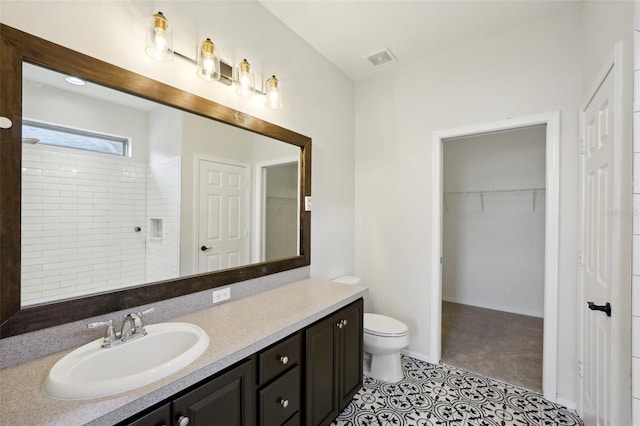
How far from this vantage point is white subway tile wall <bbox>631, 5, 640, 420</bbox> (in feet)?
3.14

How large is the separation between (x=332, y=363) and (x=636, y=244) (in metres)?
1.49

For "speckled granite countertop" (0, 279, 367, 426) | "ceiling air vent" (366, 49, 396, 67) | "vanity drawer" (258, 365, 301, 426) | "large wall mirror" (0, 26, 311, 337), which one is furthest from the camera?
"ceiling air vent" (366, 49, 396, 67)

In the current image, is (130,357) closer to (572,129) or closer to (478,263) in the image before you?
(572,129)

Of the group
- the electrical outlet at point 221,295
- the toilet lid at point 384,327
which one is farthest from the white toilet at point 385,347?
the electrical outlet at point 221,295

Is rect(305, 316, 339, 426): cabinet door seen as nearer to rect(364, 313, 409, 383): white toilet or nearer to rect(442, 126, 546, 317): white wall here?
rect(364, 313, 409, 383): white toilet

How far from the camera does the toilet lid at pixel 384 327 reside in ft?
7.21

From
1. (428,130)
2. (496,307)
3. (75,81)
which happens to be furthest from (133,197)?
(496,307)

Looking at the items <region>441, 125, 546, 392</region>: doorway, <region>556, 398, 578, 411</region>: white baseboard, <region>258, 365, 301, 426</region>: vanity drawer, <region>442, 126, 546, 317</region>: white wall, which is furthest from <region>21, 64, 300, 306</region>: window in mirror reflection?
<region>442, 126, 546, 317</region>: white wall

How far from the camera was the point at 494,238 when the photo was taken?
3.91 metres

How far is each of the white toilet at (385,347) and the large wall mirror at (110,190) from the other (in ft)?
3.41

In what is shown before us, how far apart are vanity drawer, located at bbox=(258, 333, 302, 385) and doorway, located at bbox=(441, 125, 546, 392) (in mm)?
2243

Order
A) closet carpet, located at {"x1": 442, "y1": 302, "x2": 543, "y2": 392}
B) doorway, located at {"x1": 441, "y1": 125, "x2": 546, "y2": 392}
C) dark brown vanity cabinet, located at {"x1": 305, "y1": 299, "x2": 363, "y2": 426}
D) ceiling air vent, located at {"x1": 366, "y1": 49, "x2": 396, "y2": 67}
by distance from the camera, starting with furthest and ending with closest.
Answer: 1. doorway, located at {"x1": 441, "y1": 125, "x2": 546, "y2": 392}
2. ceiling air vent, located at {"x1": 366, "y1": 49, "x2": 396, "y2": 67}
3. closet carpet, located at {"x1": 442, "y1": 302, "x2": 543, "y2": 392}
4. dark brown vanity cabinet, located at {"x1": 305, "y1": 299, "x2": 363, "y2": 426}

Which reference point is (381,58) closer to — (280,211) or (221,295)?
(280,211)

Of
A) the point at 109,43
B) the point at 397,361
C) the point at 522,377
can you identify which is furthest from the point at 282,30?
the point at 522,377
